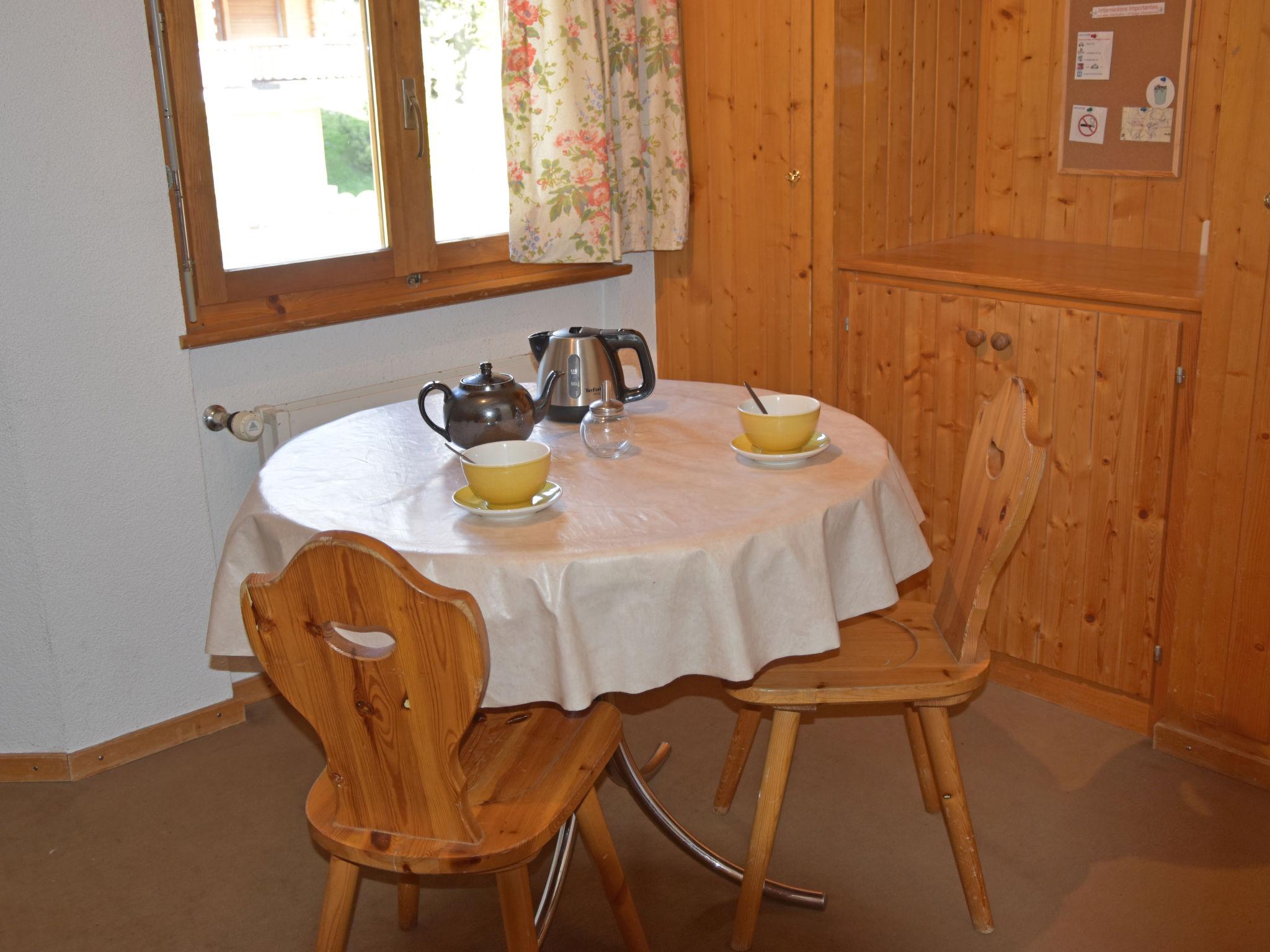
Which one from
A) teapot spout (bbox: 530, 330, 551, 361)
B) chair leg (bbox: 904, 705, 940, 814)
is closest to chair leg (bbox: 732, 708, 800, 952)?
chair leg (bbox: 904, 705, 940, 814)

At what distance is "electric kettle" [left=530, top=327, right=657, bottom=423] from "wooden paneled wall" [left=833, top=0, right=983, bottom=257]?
2.95 feet

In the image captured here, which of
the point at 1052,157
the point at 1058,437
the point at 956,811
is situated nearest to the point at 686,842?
the point at 956,811

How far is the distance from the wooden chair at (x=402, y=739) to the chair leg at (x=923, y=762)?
0.81 metres

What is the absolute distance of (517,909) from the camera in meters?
1.64

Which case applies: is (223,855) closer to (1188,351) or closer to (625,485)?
(625,485)

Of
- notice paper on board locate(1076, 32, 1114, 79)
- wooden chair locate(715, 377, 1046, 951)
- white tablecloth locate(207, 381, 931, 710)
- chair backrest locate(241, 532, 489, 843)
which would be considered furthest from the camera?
notice paper on board locate(1076, 32, 1114, 79)

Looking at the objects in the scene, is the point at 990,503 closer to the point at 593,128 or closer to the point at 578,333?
the point at 578,333

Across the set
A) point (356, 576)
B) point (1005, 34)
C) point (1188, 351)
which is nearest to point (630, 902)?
point (356, 576)

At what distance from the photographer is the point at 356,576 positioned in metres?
1.40

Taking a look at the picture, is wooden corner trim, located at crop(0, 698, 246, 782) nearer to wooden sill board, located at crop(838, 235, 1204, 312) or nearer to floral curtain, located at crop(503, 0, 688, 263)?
floral curtain, located at crop(503, 0, 688, 263)

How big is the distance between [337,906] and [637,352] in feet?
3.59

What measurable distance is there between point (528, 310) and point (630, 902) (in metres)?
1.71

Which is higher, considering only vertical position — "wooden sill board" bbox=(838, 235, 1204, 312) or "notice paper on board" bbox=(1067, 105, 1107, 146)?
"notice paper on board" bbox=(1067, 105, 1107, 146)

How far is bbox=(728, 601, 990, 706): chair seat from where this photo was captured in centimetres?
196
